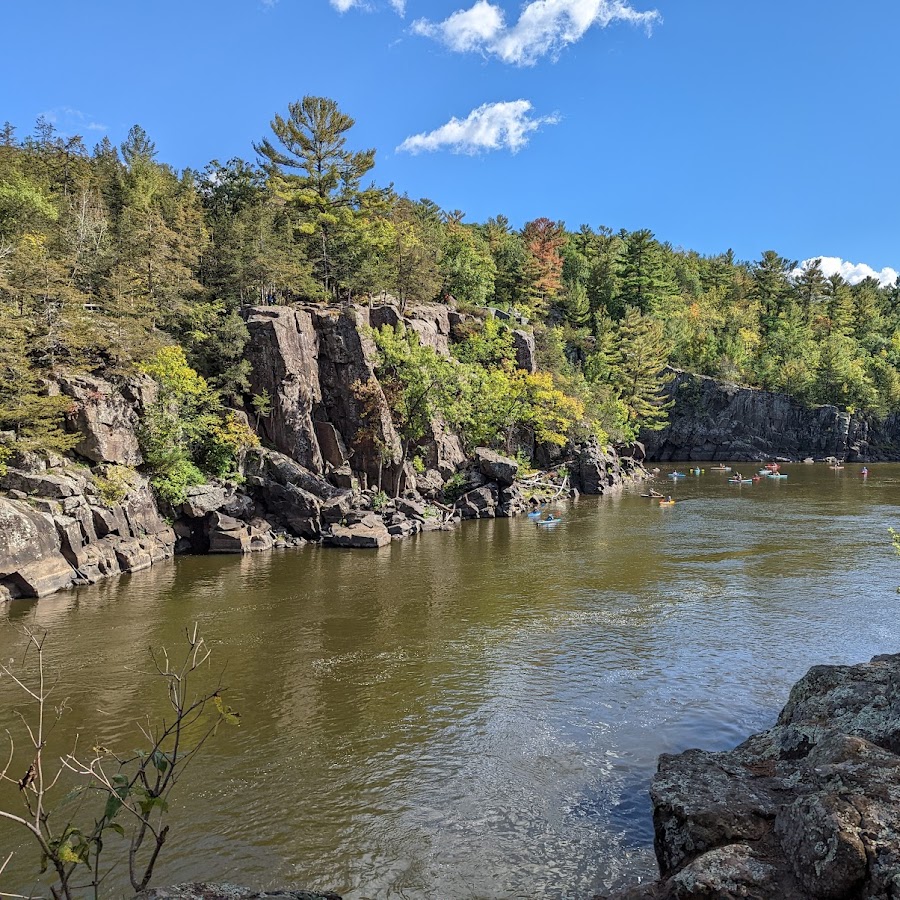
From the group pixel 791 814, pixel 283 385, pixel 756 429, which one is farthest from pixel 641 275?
pixel 791 814

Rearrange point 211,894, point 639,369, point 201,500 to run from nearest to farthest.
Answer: point 211,894
point 201,500
point 639,369

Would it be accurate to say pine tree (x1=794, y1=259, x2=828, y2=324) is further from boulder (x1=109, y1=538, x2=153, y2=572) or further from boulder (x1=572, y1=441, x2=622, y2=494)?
boulder (x1=109, y1=538, x2=153, y2=572)

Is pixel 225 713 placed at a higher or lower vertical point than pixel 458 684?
higher

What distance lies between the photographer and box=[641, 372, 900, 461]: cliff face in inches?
3187

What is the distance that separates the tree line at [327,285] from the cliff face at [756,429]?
118 inches

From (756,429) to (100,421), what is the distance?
7633 cm

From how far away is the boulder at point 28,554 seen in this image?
74.1 ft

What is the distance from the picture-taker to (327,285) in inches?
2037

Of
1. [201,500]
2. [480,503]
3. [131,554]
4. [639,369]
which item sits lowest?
[131,554]

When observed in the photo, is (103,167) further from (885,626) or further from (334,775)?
(885,626)

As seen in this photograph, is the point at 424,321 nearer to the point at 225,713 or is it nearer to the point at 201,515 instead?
the point at 201,515

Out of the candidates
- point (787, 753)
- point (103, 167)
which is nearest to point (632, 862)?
point (787, 753)

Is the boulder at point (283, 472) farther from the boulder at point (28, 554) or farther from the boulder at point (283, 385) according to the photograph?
the boulder at point (28, 554)

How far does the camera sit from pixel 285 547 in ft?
104
